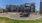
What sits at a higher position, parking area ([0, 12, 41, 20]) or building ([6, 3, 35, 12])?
building ([6, 3, 35, 12])

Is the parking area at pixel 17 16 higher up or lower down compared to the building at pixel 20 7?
lower down

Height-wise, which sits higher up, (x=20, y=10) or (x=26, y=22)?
(x=20, y=10)

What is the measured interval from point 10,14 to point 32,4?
0.89 feet

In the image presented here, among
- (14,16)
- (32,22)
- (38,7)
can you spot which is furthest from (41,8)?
(14,16)

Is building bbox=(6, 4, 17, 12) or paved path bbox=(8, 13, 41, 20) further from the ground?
building bbox=(6, 4, 17, 12)

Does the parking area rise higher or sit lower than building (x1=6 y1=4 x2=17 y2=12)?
lower

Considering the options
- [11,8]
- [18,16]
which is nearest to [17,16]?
[18,16]

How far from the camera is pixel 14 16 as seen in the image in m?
0.93

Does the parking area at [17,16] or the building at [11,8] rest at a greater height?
the building at [11,8]

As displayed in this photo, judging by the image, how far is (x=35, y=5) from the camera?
92 centimetres

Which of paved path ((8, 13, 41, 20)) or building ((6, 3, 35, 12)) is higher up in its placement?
building ((6, 3, 35, 12))

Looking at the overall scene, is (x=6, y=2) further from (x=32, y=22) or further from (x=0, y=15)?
(x=32, y=22)

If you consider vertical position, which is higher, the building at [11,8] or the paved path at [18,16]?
the building at [11,8]

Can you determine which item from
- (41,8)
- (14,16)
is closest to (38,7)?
(41,8)
